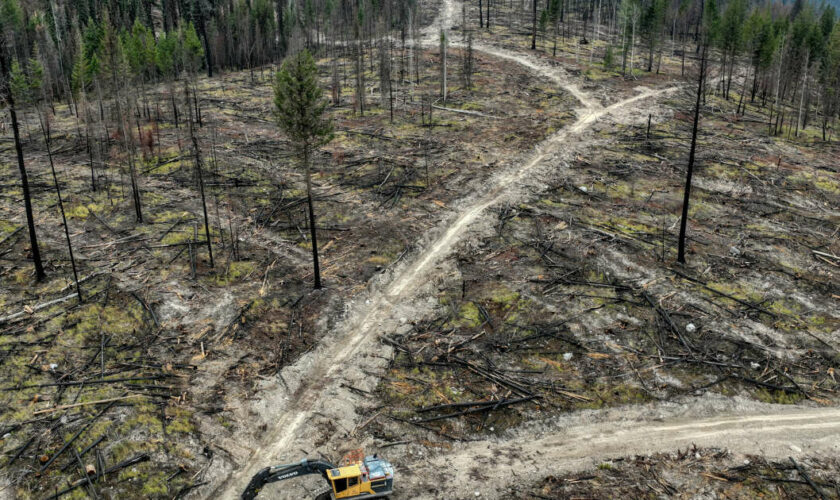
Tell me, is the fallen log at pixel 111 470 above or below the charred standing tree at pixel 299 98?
below

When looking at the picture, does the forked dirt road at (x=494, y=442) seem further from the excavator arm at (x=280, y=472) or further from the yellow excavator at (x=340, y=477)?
the excavator arm at (x=280, y=472)

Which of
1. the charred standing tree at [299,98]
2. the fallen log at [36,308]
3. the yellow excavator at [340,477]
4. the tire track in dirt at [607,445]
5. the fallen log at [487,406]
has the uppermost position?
the charred standing tree at [299,98]

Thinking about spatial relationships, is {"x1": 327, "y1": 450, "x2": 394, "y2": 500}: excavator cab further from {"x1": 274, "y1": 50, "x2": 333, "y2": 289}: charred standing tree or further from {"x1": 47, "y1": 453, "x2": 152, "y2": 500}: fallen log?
{"x1": 274, "y1": 50, "x2": 333, "y2": 289}: charred standing tree

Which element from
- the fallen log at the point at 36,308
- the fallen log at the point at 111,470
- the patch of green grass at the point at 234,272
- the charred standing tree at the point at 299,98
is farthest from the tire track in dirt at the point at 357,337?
the fallen log at the point at 36,308

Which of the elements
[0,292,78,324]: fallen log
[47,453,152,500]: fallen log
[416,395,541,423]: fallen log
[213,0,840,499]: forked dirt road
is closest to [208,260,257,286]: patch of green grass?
[0,292,78,324]: fallen log

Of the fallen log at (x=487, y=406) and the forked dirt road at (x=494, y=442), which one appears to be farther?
the fallen log at (x=487, y=406)

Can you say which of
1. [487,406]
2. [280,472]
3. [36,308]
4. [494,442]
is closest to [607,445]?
[494,442]
